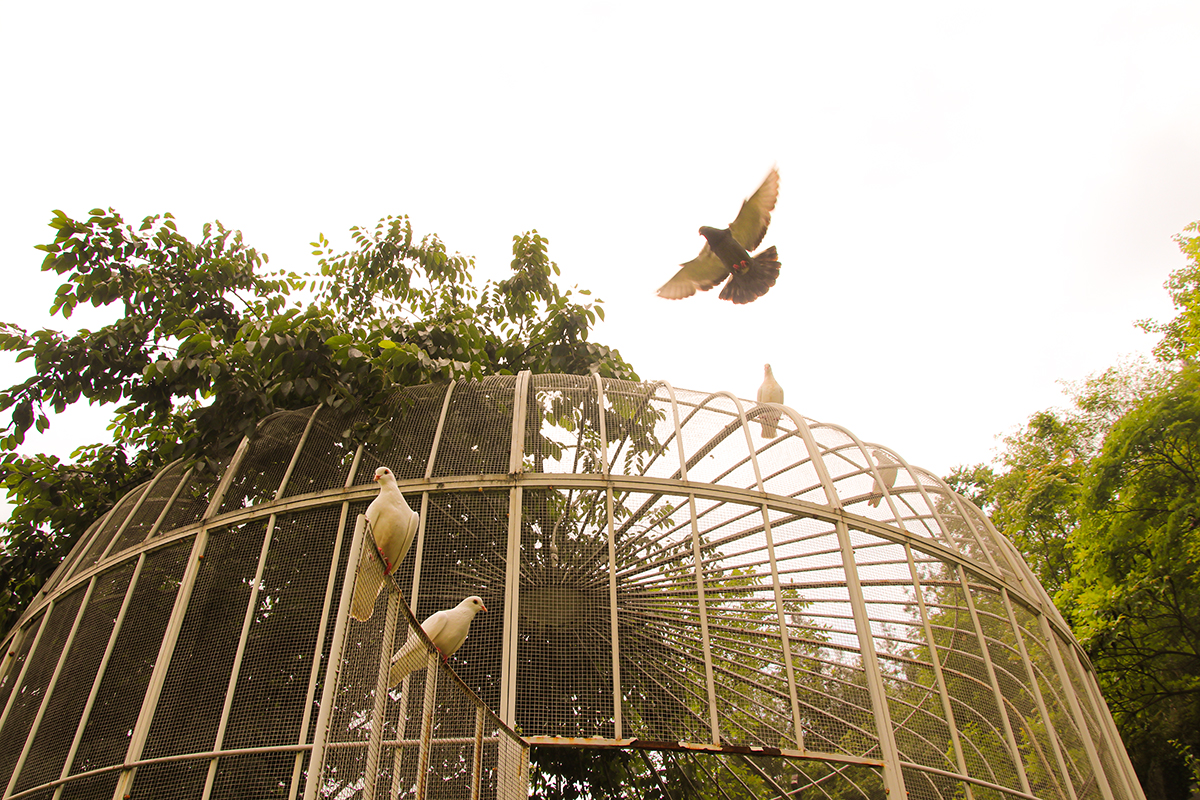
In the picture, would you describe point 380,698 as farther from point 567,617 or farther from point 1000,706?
point 1000,706

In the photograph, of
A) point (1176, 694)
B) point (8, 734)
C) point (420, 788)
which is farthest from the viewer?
point (1176, 694)

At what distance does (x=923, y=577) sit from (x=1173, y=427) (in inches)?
335

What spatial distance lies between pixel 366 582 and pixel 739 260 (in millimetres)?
6487

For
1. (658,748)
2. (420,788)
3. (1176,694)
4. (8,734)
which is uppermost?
(1176,694)

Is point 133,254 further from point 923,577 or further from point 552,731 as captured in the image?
point 923,577

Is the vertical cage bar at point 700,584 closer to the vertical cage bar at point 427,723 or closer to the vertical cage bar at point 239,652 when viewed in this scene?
the vertical cage bar at point 427,723

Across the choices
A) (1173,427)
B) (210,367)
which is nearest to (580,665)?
(210,367)

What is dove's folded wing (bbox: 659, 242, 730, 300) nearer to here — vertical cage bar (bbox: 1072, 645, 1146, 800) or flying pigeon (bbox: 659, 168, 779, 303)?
flying pigeon (bbox: 659, 168, 779, 303)

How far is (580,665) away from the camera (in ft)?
17.3

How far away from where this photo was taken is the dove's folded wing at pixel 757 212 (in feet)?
26.4

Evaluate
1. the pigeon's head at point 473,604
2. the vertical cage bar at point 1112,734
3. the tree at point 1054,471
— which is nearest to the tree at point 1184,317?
the tree at point 1054,471

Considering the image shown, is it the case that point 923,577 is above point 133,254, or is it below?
below

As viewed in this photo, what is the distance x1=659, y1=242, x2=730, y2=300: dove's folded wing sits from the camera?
861 cm

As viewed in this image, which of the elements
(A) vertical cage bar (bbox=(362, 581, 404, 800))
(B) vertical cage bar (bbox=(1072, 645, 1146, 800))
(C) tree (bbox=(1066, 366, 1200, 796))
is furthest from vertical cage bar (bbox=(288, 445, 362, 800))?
(C) tree (bbox=(1066, 366, 1200, 796))
